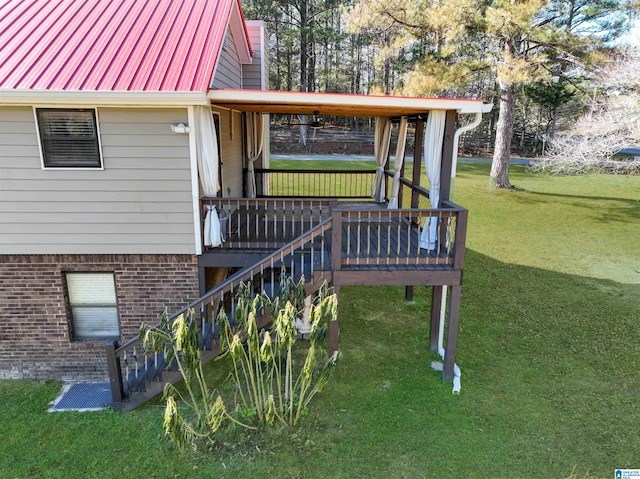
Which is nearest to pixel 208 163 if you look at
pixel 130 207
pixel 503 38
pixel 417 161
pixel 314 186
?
pixel 130 207

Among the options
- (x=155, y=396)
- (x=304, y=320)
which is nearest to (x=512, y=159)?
(x=304, y=320)

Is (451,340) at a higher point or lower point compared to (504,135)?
lower

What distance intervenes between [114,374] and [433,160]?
507 cm

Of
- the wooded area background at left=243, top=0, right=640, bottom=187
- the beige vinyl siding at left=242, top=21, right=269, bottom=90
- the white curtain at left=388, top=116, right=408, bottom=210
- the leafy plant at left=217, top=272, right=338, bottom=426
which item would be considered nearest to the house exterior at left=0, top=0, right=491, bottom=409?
the leafy plant at left=217, top=272, right=338, bottom=426

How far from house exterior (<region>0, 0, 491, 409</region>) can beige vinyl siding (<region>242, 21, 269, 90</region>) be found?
3714mm

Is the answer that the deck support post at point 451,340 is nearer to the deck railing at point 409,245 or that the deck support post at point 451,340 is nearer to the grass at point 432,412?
the grass at point 432,412

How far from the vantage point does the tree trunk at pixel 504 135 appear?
1891cm

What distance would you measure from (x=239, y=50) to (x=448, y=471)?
28.6 ft

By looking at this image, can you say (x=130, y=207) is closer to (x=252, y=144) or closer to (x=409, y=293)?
→ (x=252, y=144)

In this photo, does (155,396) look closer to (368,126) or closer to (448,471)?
(448,471)

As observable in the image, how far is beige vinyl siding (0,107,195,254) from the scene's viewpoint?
5.84 meters

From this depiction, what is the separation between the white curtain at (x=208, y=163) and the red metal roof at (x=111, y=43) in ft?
1.42

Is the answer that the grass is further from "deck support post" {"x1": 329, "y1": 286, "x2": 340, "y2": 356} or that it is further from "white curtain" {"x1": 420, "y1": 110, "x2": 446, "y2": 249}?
"white curtain" {"x1": 420, "y1": 110, "x2": 446, "y2": 249}

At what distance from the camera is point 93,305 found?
6656 millimetres
